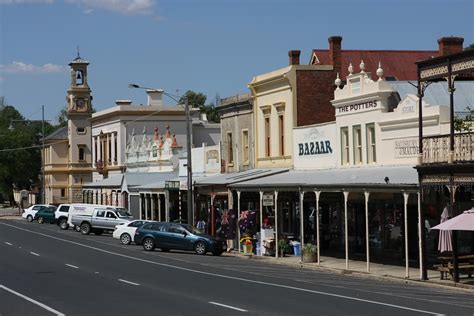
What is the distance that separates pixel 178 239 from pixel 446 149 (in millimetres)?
18089

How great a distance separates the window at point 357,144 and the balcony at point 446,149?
788 centimetres

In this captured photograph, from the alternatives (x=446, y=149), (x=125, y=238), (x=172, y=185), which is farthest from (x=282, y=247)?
(x=172, y=185)

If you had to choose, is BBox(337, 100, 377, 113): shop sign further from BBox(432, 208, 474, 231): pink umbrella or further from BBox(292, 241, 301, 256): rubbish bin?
BBox(432, 208, 474, 231): pink umbrella

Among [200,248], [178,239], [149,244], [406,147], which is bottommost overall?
[200,248]

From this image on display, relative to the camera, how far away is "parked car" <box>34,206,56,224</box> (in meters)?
78.0

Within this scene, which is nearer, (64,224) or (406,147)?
(406,147)

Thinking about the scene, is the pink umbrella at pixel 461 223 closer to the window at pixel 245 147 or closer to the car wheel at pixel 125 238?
the window at pixel 245 147

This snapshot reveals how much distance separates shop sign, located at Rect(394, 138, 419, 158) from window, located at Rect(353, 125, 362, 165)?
315 cm

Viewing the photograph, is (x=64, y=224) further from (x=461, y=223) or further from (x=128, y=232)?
A: (x=461, y=223)

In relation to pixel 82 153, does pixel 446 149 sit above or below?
below

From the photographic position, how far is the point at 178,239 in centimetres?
4256

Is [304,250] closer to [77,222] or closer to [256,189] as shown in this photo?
[256,189]

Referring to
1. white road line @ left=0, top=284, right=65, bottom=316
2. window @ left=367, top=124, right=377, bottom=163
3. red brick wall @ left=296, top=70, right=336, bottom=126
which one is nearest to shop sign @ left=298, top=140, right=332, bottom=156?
red brick wall @ left=296, top=70, right=336, bottom=126

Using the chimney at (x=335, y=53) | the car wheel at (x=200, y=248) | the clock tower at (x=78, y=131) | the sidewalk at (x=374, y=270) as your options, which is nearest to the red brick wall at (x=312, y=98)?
the chimney at (x=335, y=53)
